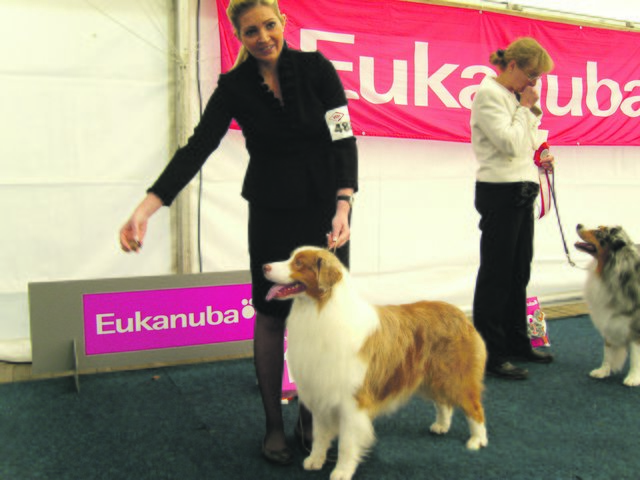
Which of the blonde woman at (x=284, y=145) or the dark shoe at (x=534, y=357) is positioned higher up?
the blonde woman at (x=284, y=145)

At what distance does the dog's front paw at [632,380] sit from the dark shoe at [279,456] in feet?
6.99

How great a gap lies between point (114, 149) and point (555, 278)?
3973mm

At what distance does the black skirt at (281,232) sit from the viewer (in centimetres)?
231

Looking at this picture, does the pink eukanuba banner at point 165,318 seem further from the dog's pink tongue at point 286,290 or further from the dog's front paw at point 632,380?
the dog's front paw at point 632,380

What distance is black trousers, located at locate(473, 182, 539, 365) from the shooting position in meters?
3.39

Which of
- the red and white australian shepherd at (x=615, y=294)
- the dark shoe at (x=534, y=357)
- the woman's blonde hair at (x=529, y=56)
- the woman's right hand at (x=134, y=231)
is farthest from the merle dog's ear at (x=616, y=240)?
the woman's right hand at (x=134, y=231)

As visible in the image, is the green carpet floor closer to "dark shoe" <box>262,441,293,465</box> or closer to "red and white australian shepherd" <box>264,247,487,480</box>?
"dark shoe" <box>262,441,293,465</box>

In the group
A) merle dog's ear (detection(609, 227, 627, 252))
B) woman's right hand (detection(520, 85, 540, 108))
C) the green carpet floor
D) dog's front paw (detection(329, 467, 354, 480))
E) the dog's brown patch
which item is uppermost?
woman's right hand (detection(520, 85, 540, 108))

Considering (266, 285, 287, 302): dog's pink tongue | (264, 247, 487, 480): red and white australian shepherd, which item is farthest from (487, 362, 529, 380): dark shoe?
(266, 285, 287, 302): dog's pink tongue

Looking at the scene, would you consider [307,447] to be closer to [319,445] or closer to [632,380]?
[319,445]

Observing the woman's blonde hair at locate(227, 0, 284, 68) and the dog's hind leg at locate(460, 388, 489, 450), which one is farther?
the dog's hind leg at locate(460, 388, 489, 450)

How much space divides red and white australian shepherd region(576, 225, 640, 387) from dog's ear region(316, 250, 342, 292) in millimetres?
2088

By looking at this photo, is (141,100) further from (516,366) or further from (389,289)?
(516,366)

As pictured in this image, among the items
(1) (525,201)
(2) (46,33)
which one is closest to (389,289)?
(1) (525,201)
